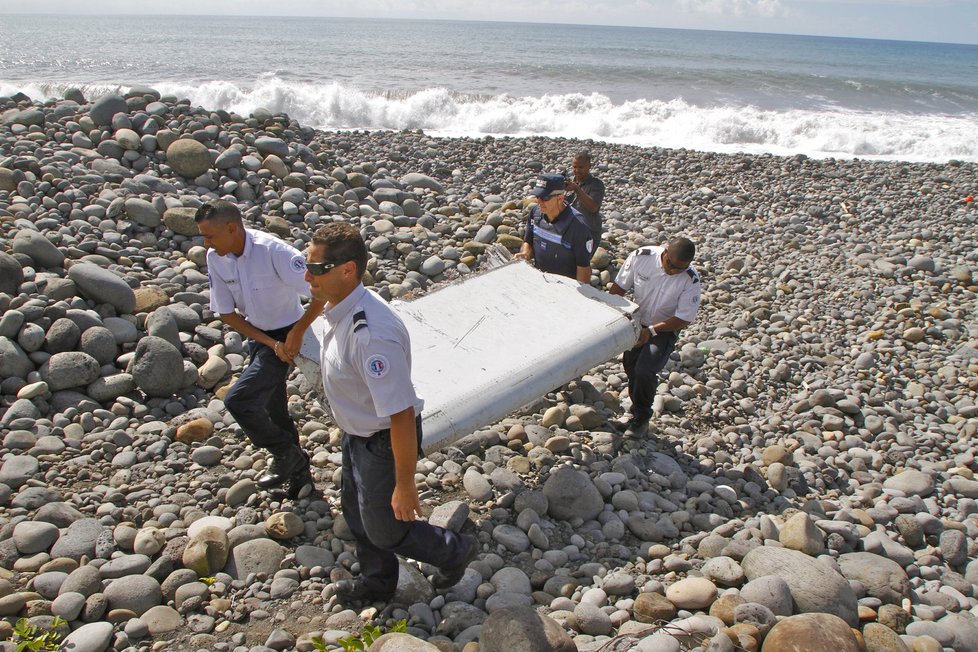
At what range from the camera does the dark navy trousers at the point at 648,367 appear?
14.7 ft

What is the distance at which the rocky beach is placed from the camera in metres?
3.01

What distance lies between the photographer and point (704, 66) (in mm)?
35344

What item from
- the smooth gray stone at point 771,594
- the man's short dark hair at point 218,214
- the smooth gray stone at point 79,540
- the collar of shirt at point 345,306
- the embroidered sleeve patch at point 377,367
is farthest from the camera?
the man's short dark hair at point 218,214

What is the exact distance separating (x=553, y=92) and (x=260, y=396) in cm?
2313

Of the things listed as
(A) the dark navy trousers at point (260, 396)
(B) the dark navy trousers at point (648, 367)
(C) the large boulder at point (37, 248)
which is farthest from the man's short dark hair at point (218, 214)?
(C) the large boulder at point (37, 248)

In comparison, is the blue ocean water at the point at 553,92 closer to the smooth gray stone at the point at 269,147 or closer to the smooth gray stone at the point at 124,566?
the smooth gray stone at the point at 269,147

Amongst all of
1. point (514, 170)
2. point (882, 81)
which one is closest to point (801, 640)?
point (514, 170)

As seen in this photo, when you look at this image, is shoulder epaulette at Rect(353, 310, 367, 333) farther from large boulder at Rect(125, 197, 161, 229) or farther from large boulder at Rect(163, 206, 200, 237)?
large boulder at Rect(125, 197, 161, 229)

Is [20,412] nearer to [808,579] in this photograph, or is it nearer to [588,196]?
[588,196]

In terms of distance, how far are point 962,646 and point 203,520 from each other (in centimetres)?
373

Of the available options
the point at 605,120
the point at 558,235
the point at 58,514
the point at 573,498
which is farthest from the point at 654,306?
the point at 605,120

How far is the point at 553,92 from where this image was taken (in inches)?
968

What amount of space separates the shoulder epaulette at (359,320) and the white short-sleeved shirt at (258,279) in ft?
3.85

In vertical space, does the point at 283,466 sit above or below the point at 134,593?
above
